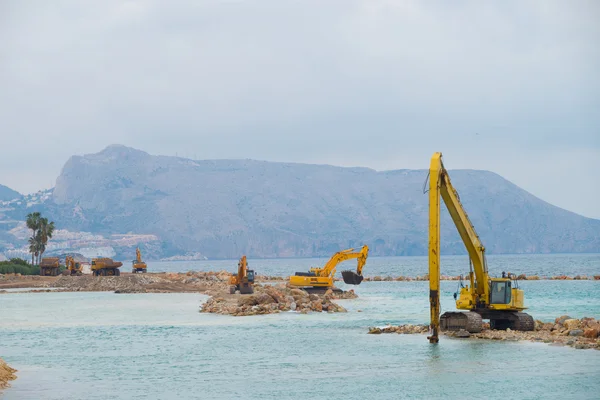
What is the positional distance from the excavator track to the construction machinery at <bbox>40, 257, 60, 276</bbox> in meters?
101

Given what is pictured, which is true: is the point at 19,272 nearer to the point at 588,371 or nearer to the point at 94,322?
the point at 94,322

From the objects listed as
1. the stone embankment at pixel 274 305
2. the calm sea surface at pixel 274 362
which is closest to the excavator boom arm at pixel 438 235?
the calm sea surface at pixel 274 362

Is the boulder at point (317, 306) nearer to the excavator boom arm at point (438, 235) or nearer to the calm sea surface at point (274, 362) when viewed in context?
the calm sea surface at point (274, 362)

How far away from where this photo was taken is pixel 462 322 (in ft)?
131

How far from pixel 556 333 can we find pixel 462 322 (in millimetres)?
3999

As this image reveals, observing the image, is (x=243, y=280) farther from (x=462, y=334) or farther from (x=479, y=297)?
(x=462, y=334)

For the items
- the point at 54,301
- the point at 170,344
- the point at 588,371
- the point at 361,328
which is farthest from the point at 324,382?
the point at 54,301

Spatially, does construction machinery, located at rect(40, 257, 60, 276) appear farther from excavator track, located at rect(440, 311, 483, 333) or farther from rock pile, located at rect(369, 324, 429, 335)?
excavator track, located at rect(440, 311, 483, 333)

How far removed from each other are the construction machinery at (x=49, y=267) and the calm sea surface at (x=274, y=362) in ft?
264

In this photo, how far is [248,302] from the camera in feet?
197

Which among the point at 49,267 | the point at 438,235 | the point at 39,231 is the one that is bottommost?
the point at 49,267

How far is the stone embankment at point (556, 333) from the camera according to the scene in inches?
1430

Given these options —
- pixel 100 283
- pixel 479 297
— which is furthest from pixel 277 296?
pixel 100 283

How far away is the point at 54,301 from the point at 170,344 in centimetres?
4262
